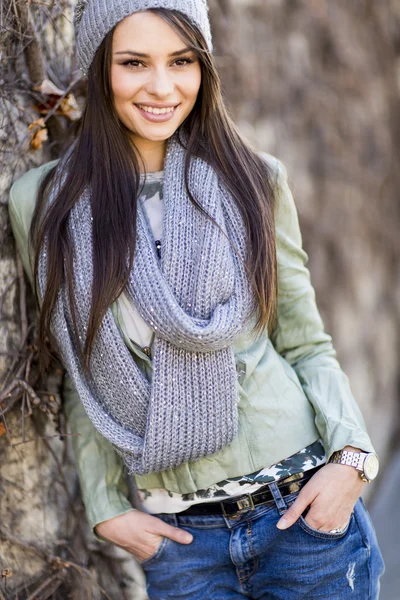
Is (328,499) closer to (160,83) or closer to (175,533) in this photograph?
(175,533)

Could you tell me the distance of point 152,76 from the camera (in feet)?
6.35

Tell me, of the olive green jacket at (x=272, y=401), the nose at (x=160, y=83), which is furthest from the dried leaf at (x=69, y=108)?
the nose at (x=160, y=83)

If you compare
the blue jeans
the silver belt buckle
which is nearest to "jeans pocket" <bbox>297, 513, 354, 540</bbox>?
the blue jeans

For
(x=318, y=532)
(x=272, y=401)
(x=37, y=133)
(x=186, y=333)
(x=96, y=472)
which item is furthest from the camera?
(x=37, y=133)

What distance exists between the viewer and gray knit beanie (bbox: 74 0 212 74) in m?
1.89

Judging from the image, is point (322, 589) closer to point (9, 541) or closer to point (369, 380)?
point (9, 541)

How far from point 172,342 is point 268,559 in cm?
59

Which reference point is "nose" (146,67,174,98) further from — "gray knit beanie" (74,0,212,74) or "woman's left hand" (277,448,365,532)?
"woman's left hand" (277,448,365,532)

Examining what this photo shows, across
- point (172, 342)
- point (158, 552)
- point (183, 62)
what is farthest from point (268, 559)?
point (183, 62)

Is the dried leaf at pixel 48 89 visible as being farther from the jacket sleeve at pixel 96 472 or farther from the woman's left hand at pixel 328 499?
the woman's left hand at pixel 328 499

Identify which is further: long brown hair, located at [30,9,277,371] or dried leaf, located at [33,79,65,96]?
dried leaf, located at [33,79,65,96]

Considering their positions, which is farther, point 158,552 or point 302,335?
point 302,335

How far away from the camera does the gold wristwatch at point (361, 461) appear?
1.96 metres

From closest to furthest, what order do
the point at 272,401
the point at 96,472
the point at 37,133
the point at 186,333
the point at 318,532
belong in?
the point at 186,333, the point at 318,532, the point at 272,401, the point at 96,472, the point at 37,133
